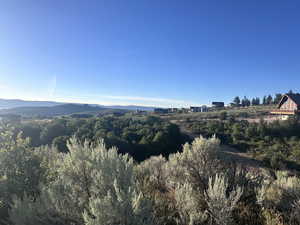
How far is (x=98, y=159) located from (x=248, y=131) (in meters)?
28.2

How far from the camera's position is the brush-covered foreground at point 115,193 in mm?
3532

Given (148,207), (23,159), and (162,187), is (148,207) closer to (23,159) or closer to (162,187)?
(23,159)

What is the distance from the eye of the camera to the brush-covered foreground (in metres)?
3.53

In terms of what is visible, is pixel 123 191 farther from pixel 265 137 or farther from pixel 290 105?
pixel 290 105

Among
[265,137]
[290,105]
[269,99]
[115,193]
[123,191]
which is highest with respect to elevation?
[269,99]

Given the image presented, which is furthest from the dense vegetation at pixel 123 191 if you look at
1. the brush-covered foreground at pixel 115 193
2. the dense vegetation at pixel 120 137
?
the dense vegetation at pixel 120 137

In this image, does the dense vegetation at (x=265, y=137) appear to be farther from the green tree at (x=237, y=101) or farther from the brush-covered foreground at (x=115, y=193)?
the green tree at (x=237, y=101)

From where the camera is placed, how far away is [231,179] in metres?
6.38

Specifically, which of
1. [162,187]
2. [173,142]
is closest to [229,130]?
[173,142]

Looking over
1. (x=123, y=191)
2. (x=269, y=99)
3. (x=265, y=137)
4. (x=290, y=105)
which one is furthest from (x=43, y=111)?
(x=123, y=191)

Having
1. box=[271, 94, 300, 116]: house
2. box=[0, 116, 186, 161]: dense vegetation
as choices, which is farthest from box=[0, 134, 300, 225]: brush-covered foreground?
box=[271, 94, 300, 116]: house

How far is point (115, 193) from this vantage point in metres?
3.98

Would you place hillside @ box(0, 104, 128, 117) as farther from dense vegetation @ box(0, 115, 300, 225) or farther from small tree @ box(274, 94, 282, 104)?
dense vegetation @ box(0, 115, 300, 225)

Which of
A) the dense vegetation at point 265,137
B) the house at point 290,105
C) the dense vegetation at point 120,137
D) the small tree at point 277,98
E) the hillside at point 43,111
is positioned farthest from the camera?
the hillside at point 43,111
